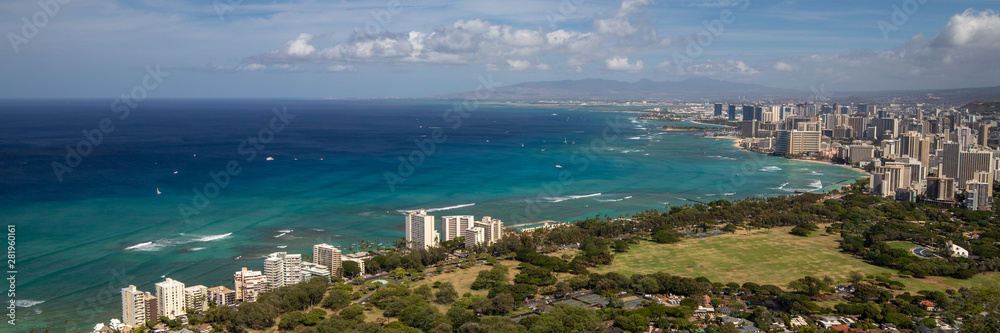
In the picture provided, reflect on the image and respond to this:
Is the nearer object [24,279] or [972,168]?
[24,279]

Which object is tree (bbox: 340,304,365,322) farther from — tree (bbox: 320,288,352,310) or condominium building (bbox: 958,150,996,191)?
condominium building (bbox: 958,150,996,191)

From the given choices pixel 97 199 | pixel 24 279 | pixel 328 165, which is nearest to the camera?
pixel 24 279

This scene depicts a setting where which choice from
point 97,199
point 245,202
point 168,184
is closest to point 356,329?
point 245,202

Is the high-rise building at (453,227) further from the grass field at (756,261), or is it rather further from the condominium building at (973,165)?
the condominium building at (973,165)

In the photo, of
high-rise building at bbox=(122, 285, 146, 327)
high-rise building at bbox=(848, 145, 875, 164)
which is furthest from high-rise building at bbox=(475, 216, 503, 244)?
high-rise building at bbox=(848, 145, 875, 164)

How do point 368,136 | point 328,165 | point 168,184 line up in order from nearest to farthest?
point 168,184 → point 328,165 → point 368,136

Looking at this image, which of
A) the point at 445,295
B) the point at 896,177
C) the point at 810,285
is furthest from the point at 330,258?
the point at 896,177

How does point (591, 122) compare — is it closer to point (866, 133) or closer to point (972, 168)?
point (866, 133)
